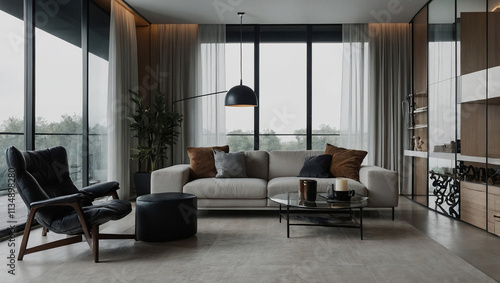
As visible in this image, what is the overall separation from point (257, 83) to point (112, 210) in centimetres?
405

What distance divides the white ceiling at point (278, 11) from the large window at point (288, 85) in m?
0.36

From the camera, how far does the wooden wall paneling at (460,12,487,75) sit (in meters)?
4.12

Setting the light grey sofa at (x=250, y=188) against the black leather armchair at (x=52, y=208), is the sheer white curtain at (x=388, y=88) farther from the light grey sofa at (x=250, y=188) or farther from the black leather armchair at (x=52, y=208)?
the black leather armchair at (x=52, y=208)

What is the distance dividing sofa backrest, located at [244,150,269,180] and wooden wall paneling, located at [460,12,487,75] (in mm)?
2478

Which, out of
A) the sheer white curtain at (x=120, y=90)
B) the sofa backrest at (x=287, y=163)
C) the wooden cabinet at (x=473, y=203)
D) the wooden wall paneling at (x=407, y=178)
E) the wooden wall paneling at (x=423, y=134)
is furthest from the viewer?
the wooden wall paneling at (x=407, y=178)

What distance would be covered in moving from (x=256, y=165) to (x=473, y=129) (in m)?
2.47

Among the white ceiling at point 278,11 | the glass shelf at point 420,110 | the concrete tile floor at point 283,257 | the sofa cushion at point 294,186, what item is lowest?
the concrete tile floor at point 283,257

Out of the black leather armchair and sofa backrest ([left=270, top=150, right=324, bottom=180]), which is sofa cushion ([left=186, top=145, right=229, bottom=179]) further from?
the black leather armchair

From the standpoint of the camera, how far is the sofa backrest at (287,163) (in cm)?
525

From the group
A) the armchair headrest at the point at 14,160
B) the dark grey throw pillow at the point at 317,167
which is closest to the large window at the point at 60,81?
the armchair headrest at the point at 14,160

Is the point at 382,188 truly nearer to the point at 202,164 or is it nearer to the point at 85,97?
the point at 202,164

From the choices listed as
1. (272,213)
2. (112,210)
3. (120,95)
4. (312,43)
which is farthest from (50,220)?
(312,43)

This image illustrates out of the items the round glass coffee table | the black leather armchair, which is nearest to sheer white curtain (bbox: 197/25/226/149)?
the round glass coffee table

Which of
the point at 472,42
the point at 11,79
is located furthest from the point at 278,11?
the point at 11,79
